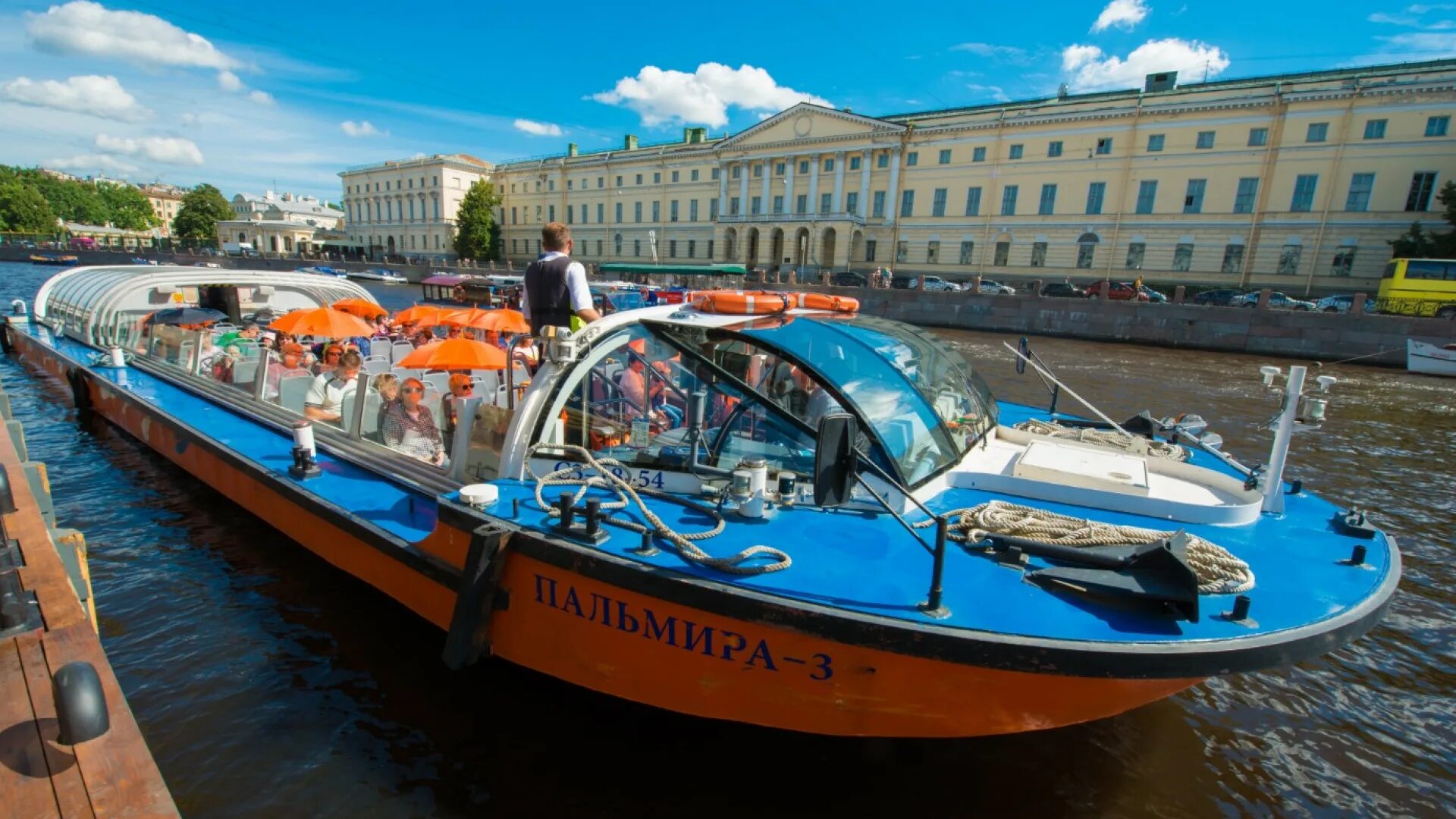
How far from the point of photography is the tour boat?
2854 millimetres

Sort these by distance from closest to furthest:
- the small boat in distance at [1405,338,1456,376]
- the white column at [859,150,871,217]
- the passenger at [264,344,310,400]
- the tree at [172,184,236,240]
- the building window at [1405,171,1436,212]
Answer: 1. the passenger at [264,344,310,400]
2. the small boat in distance at [1405,338,1456,376]
3. the building window at [1405,171,1436,212]
4. the white column at [859,150,871,217]
5. the tree at [172,184,236,240]

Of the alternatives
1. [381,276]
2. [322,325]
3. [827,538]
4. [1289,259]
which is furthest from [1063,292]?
[381,276]

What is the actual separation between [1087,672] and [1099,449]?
8.27ft

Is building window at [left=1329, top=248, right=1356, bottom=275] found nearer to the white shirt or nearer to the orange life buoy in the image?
the orange life buoy

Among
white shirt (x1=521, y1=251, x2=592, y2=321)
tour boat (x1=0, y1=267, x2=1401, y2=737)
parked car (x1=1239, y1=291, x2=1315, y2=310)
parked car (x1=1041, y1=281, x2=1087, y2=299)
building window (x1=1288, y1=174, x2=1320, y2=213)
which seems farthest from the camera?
building window (x1=1288, y1=174, x2=1320, y2=213)

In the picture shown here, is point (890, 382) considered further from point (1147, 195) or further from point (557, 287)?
point (1147, 195)

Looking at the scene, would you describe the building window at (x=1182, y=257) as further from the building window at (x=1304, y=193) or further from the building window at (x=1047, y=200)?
the building window at (x=1047, y=200)

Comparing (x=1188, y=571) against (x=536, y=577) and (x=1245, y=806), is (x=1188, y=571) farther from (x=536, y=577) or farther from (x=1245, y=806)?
(x=536, y=577)

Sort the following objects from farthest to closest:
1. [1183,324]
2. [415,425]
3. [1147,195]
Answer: [1147,195]
[1183,324]
[415,425]

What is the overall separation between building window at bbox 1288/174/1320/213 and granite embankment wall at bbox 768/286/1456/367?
18.3 m

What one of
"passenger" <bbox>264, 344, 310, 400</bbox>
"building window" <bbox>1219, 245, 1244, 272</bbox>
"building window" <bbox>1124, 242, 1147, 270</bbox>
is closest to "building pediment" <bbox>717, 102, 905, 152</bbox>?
"building window" <bbox>1124, 242, 1147, 270</bbox>

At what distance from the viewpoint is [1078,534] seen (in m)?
3.33

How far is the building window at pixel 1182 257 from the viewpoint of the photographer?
42938 millimetres

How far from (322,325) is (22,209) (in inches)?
5674
